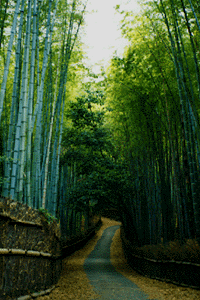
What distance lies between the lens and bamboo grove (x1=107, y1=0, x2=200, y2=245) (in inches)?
160

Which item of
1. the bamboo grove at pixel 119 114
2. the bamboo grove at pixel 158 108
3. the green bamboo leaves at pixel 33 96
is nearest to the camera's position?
the green bamboo leaves at pixel 33 96

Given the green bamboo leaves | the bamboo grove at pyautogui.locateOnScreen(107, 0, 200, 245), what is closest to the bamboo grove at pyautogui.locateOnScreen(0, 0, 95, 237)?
the green bamboo leaves

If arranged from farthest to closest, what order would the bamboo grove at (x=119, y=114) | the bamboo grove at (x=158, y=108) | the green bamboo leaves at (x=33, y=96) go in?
the bamboo grove at (x=158, y=108) < the bamboo grove at (x=119, y=114) < the green bamboo leaves at (x=33, y=96)

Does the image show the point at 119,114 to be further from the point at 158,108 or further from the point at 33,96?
the point at 33,96

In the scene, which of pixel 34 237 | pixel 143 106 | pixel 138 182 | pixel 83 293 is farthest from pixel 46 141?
pixel 138 182

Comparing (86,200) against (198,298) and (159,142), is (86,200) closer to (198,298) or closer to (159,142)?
(159,142)

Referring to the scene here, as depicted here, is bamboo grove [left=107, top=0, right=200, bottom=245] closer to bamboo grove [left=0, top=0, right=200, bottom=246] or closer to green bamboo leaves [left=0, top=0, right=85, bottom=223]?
bamboo grove [left=0, top=0, right=200, bottom=246]

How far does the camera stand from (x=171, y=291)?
3.30m

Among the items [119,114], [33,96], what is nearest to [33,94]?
[33,96]

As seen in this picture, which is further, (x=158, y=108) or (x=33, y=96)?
(x=158, y=108)

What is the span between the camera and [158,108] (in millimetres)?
5348

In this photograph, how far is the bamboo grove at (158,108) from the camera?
4066mm

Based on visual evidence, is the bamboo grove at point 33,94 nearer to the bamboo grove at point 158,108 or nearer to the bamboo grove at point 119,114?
the bamboo grove at point 119,114

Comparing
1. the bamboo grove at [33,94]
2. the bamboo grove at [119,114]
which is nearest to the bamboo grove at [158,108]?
the bamboo grove at [119,114]
